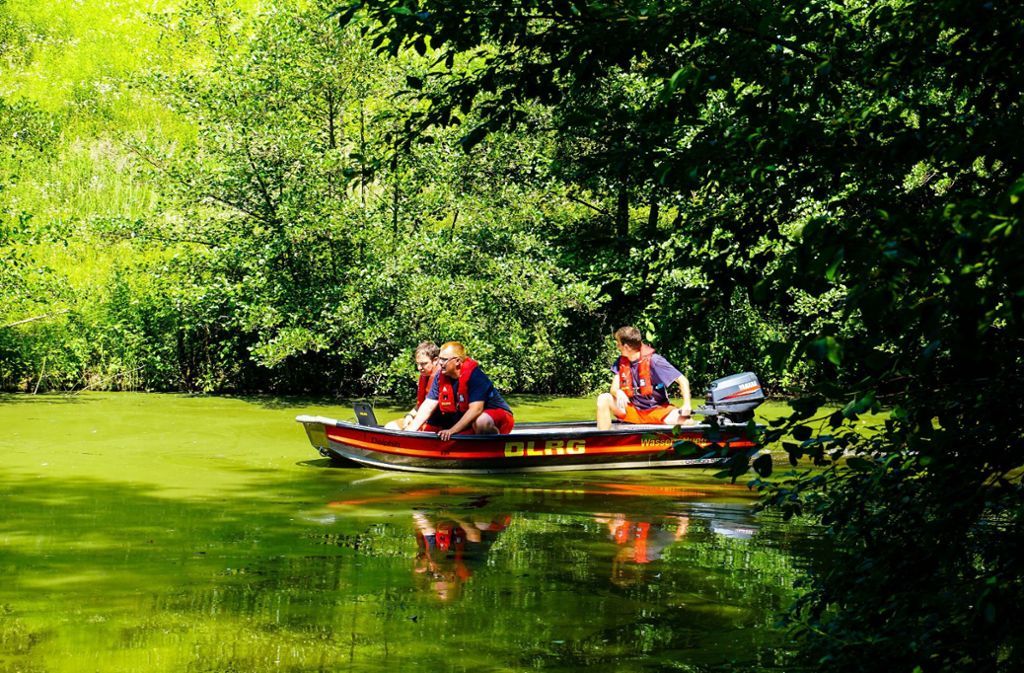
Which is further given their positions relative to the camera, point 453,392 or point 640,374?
point 640,374

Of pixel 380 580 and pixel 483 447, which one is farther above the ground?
pixel 483 447

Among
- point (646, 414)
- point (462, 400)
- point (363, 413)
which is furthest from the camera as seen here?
point (646, 414)

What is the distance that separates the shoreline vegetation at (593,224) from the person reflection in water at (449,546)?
1.64 meters

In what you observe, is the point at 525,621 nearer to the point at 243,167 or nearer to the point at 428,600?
the point at 428,600

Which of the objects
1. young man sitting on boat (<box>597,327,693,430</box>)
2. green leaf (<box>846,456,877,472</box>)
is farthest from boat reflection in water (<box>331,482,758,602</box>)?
green leaf (<box>846,456,877,472</box>)

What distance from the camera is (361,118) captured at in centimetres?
1859

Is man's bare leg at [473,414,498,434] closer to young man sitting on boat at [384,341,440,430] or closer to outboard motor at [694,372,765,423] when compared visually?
young man sitting on boat at [384,341,440,430]

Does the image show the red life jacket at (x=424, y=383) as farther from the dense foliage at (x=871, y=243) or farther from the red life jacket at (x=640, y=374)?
the dense foliage at (x=871, y=243)

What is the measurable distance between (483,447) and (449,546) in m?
3.89

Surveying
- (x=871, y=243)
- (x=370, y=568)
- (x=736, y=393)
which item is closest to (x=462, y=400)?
(x=736, y=393)

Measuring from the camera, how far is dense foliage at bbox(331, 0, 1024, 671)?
262cm

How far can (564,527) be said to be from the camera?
27.6ft

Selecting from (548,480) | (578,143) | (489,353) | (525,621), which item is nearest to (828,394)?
(525,621)

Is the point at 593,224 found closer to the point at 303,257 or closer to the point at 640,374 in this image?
the point at 303,257
